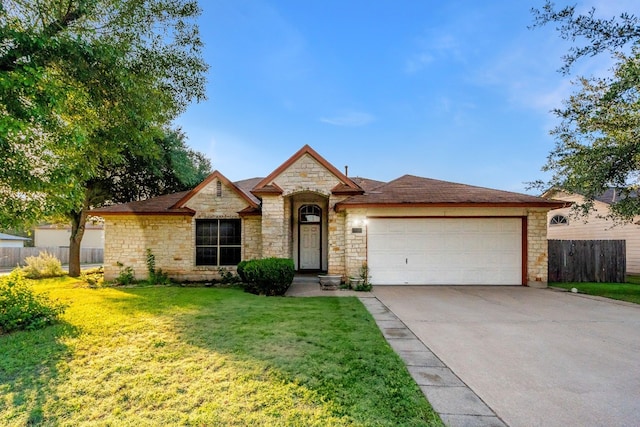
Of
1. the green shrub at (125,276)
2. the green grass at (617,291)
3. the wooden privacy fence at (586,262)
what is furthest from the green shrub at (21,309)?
the wooden privacy fence at (586,262)

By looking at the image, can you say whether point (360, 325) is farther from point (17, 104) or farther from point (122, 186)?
Answer: point (122, 186)

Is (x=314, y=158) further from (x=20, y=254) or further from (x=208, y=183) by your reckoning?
(x=20, y=254)

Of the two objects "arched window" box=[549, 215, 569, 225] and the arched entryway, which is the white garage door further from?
"arched window" box=[549, 215, 569, 225]

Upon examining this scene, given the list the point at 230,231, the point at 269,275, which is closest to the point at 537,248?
the point at 269,275

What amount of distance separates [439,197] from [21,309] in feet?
37.0

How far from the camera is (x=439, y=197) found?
10.4 metres

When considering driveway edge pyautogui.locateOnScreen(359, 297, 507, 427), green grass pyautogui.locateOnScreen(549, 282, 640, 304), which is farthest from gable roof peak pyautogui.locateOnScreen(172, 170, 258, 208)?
green grass pyautogui.locateOnScreen(549, 282, 640, 304)

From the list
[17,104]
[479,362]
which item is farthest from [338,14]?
[479,362]

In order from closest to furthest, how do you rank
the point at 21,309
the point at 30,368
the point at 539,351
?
1. the point at 30,368
2. the point at 539,351
3. the point at 21,309

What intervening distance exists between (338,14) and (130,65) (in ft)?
24.3

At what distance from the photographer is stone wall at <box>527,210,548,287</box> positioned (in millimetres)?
10016

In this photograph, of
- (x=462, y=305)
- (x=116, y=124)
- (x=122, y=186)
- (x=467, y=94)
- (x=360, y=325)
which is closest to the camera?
(x=360, y=325)

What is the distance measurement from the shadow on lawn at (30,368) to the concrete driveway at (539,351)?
4552 millimetres

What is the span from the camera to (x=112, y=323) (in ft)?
18.5
